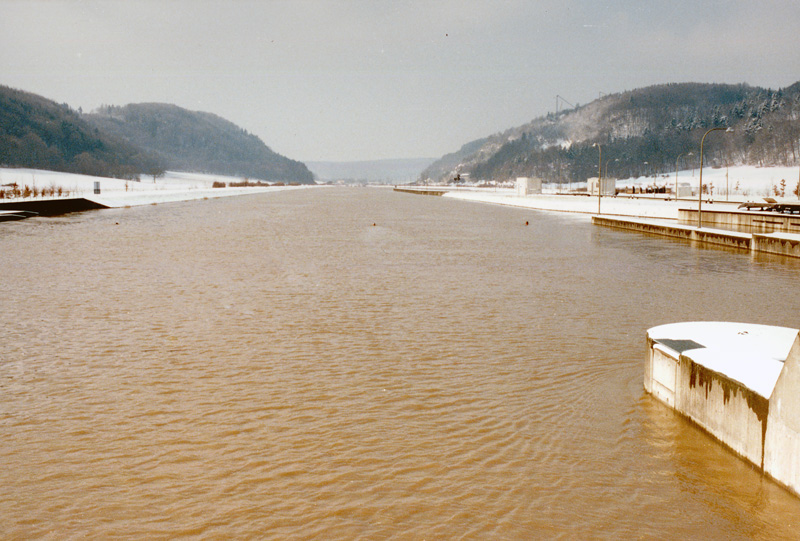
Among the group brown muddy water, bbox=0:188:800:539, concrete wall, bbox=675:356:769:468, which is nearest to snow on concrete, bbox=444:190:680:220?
brown muddy water, bbox=0:188:800:539

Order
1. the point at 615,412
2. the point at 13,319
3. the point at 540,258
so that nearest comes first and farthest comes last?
the point at 615,412, the point at 13,319, the point at 540,258

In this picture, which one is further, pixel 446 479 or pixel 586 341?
pixel 586 341

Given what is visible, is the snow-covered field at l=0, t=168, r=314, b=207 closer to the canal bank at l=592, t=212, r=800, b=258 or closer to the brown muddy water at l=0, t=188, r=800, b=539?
the canal bank at l=592, t=212, r=800, b=258

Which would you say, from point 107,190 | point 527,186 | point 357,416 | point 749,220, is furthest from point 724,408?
point 107,190

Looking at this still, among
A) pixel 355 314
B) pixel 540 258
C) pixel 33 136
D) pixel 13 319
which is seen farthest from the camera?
pixel 33 136

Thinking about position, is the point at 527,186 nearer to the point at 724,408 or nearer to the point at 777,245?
the point at 777,245

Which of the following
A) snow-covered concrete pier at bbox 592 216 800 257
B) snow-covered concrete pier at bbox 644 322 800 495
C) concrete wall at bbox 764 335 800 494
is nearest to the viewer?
concrete wall at bbox 764 335 800 494

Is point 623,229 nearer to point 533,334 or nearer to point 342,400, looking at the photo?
point 533,334

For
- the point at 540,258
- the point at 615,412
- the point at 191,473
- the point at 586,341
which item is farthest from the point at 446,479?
the point at 540,258
